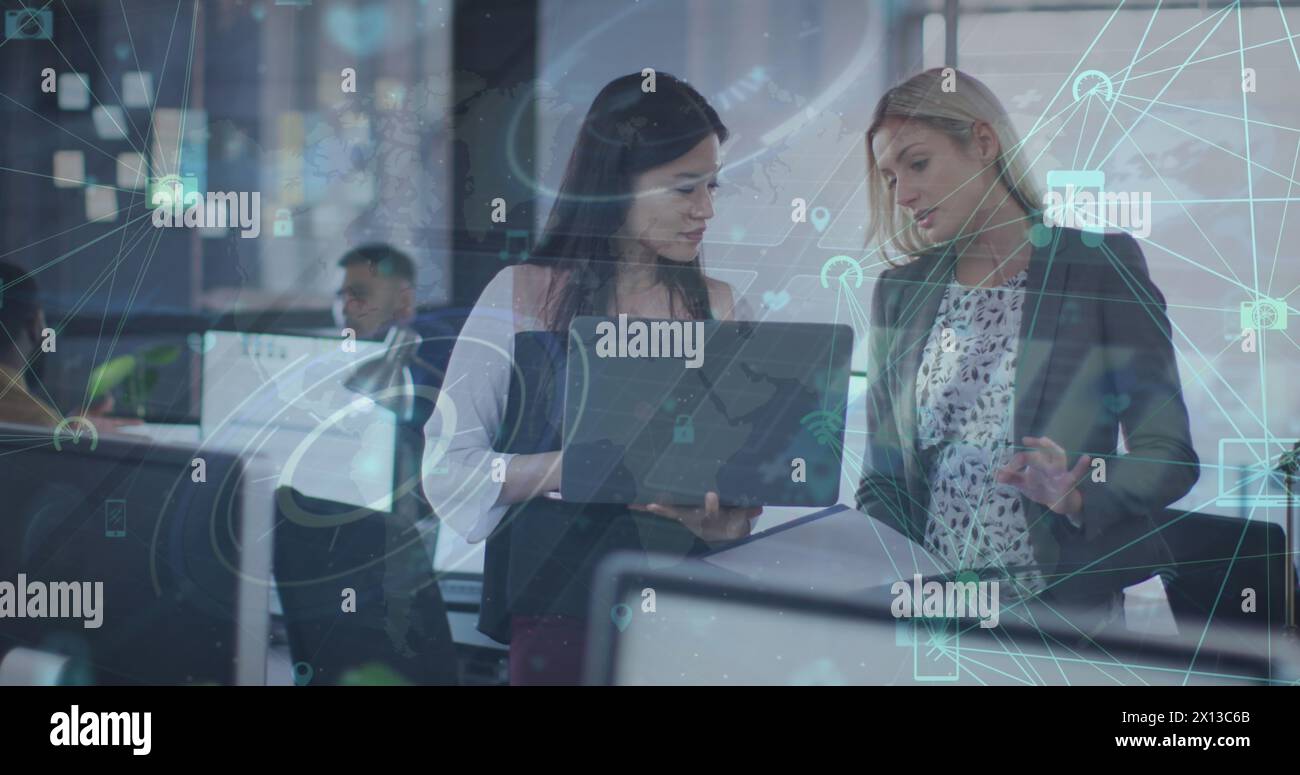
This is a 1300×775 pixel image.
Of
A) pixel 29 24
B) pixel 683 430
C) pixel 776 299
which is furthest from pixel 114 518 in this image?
pixel 776 299

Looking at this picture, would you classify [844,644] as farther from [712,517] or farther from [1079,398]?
[1079,398]

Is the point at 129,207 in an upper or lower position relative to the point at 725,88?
lower

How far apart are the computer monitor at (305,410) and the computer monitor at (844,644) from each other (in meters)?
0.50

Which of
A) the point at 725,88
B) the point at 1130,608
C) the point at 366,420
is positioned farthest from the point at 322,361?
the point at 1130,608

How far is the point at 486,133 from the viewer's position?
1.67 m

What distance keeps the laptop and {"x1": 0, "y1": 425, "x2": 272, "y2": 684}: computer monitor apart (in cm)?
64

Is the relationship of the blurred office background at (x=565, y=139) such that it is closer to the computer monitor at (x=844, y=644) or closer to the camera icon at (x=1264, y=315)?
the camera icon at (x=1264, y=315)

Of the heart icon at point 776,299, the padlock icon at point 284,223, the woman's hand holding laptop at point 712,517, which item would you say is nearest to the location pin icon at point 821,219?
the heart icon at point 776,299

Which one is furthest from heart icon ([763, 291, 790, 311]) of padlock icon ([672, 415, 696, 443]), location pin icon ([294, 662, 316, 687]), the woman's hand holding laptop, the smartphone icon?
the smartphone icon

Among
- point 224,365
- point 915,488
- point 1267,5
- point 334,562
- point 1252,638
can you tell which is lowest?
point 1252,638

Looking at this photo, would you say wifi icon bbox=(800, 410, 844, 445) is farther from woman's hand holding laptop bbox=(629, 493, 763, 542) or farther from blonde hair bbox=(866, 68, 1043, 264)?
blonde hair bbox=(866, 68, 1043, 264)

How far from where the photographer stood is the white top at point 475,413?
5.51 ft

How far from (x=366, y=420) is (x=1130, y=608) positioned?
57.5 inches
